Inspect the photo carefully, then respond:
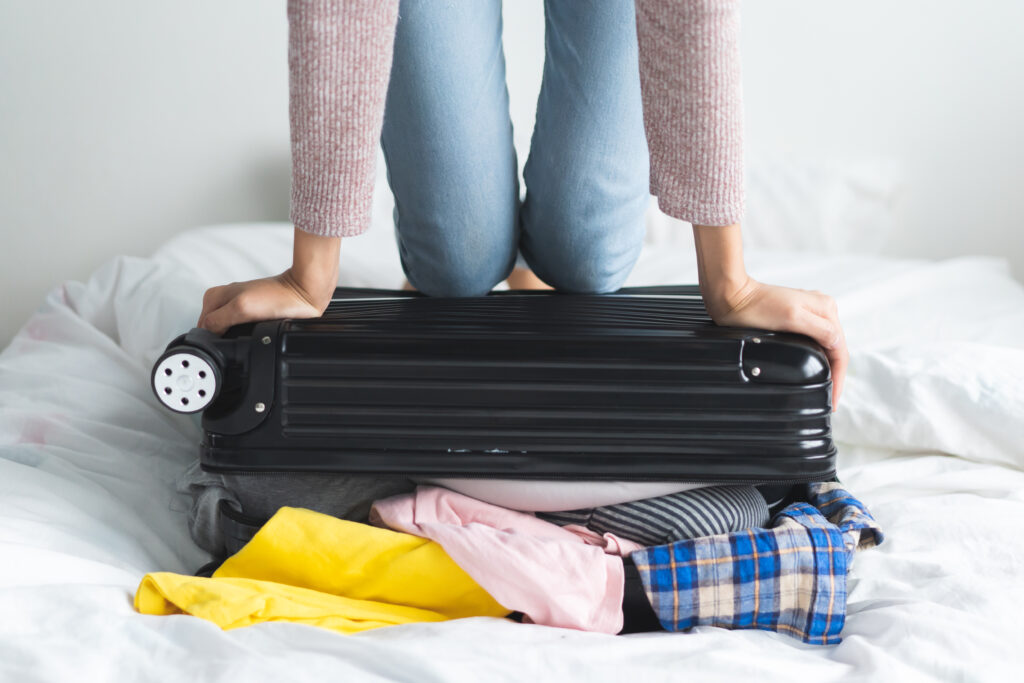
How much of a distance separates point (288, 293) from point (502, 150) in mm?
331

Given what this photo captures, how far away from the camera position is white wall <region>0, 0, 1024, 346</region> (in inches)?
77.9

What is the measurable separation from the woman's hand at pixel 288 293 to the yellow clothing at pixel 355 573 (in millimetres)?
176

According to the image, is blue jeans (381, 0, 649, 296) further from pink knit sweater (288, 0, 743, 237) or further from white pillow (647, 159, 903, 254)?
white pillow (647, 159, 903, 254)

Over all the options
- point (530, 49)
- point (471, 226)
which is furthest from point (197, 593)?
point (530, 49)

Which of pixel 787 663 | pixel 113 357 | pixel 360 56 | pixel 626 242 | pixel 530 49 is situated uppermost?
pixel 530 49

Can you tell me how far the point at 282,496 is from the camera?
0.73 m

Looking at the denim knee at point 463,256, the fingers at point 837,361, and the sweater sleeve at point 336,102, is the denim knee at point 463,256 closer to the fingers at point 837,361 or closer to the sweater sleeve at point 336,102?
the sweater sleeve at point 336,102

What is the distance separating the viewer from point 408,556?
653mm

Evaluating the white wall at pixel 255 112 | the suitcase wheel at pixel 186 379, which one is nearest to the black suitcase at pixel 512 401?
the suitcase wheel at pixel 186 379

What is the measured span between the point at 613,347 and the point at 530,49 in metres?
1.62

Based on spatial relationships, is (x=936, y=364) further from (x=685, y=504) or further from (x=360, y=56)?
(x=360, y=56)

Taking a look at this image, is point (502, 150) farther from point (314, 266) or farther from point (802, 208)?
point (802, 208)

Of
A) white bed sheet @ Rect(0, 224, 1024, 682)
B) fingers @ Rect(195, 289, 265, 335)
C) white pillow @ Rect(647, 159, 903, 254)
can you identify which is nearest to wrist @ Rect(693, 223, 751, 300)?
white bed sheet @ Rect(0, 224, 1024, 682)

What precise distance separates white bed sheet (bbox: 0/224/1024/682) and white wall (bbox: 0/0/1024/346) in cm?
83
